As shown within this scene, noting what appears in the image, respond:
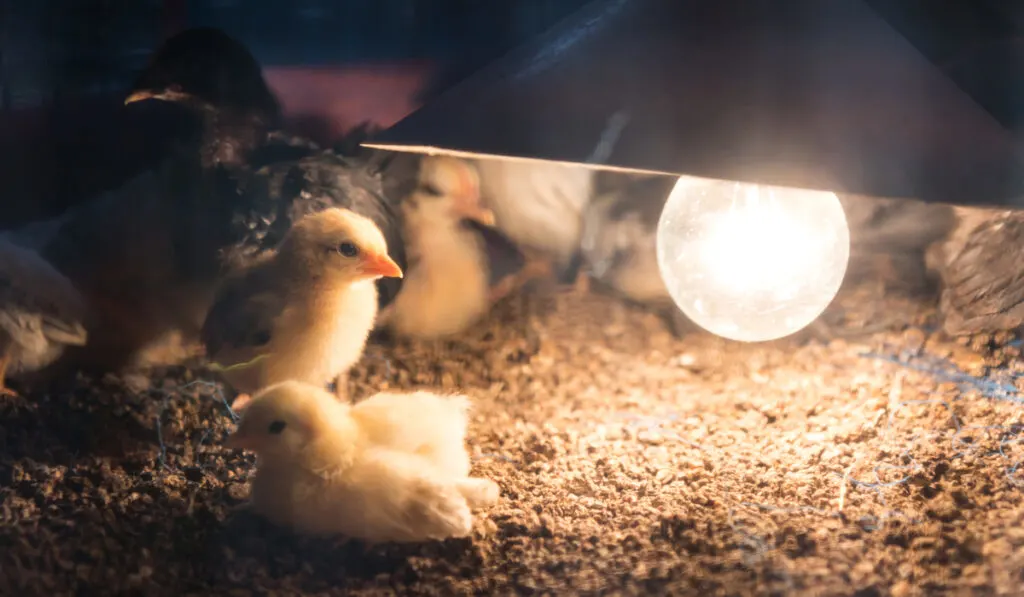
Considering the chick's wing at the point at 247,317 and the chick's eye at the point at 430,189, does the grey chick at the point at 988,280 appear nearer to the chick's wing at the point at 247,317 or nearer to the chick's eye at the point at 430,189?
the chick's eye at the point at 430,189

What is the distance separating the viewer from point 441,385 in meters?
1.78

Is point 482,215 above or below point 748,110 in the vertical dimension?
above

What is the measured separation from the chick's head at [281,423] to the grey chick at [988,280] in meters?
1.51

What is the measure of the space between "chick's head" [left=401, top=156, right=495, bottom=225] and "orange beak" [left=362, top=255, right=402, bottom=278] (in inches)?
16.3

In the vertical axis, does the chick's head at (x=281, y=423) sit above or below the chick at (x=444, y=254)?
below

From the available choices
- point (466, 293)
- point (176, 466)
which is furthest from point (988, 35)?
point (176, 466)

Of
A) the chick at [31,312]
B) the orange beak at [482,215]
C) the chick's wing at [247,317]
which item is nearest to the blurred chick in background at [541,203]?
the orange beak at [482,215]

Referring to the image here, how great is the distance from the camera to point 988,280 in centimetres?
186

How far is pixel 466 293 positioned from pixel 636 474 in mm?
681

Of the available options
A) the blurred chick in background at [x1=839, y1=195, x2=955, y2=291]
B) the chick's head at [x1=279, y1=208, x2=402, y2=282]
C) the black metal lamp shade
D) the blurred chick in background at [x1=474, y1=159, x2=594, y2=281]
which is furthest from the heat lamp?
the blurred chick in background at [x1=839, y1=195, x2=955, y2=291]

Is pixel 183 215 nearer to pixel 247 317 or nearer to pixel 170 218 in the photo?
pixel 170 218

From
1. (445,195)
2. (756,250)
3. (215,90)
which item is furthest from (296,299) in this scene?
(756,250)

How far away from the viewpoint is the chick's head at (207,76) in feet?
4.88

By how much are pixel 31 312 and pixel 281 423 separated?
61cm
